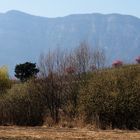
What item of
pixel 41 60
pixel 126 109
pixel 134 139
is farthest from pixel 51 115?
pixel 134 139

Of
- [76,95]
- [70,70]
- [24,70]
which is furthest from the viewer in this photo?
[24,70]

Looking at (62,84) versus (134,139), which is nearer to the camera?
(134,139)

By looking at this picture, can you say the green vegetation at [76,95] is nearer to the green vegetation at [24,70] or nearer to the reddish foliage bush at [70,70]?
the reddish foliage bush at [70,70]

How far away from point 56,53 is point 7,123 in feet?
16.9

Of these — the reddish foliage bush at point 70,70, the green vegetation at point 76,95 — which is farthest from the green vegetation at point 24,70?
the reddish foliage bush at point 70,70

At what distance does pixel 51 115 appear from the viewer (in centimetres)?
2922

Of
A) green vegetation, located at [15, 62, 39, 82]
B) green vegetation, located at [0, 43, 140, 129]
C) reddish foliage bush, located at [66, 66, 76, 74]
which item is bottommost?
green vegetation, located at [0, 43, 140, 129]

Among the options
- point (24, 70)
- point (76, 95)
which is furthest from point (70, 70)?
point (24, 70)

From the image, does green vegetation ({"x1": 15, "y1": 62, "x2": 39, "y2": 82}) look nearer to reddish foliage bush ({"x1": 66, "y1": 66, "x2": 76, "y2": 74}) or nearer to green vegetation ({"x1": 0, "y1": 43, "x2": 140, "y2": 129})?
green vegetation ({"x1": 0, "y1": 43, "x2": 140, "y2": 129})

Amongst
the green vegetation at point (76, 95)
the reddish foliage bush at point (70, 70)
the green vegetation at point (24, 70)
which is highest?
the green vegetation at point (24, 70)

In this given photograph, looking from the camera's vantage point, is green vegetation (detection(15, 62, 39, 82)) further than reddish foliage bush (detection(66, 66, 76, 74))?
Yes

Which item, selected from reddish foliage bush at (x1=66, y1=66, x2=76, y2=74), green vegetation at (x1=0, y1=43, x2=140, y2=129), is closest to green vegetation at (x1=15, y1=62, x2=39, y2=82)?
green vegetation at (x1=0, y1=43, x2=140, y2=129)

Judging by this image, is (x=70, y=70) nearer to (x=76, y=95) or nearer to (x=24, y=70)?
(x=76, y=95)

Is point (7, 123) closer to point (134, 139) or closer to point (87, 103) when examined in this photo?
point (87, 103)
